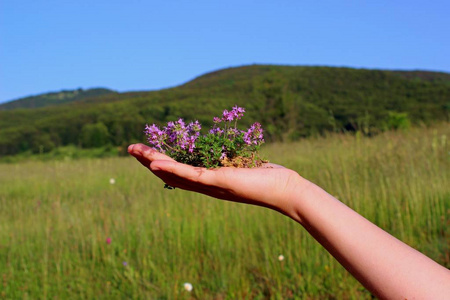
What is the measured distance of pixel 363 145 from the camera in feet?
19.6

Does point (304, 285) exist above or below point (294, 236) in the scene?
below

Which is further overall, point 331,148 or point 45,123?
point 45,123

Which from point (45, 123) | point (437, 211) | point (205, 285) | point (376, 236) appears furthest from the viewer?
point (45, 123)

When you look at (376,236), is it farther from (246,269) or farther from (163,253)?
(163,253)

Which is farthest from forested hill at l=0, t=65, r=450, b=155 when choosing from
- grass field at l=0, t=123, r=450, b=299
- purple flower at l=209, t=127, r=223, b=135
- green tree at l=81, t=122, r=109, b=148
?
purple flower at l=209, t=127, r=223, b=135

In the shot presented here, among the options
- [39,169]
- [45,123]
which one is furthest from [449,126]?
[45,123]

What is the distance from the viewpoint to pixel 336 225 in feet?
3.73

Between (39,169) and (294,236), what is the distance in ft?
31.6

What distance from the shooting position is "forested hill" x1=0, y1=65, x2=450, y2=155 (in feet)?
65.1

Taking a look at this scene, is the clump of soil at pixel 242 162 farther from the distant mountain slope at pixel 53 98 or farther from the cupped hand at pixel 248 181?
the distant mountain slope at pixel 53 98

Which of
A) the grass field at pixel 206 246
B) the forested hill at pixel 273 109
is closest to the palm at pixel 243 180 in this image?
the grass field at pixel 206 246

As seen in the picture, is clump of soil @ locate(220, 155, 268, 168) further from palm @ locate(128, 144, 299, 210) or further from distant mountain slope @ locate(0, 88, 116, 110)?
distant mountain slope @ locate(0, 88, 116, 110)

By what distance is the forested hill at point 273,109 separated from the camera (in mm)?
19844

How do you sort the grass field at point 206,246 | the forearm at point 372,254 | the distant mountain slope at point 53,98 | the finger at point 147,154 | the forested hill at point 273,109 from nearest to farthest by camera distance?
the forearm at point 372,254
the finger at point 147,154
the grass field at point 206,246
the forested hill at point 273,109
the distant mountain slope at point 53,98
